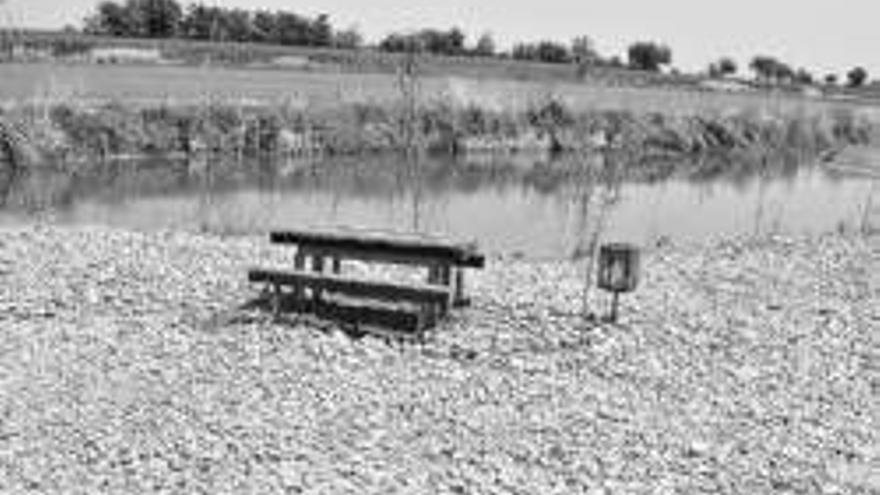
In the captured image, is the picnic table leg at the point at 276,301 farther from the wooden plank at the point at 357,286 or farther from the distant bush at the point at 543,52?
the distant bush at the point at 543,52

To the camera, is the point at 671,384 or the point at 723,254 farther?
the point at 723,254

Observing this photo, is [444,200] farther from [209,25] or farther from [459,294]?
[209,25]

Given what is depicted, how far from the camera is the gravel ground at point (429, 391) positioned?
390 inches

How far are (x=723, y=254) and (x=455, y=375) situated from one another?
9.37m

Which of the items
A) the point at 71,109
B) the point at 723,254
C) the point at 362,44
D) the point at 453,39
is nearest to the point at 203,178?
the point at 71,109

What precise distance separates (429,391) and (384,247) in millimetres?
3002

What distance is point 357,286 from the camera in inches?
551

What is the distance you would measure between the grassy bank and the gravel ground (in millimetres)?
19022

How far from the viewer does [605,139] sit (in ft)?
176

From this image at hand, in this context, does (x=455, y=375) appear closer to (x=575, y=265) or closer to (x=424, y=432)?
(x=424, y=432)

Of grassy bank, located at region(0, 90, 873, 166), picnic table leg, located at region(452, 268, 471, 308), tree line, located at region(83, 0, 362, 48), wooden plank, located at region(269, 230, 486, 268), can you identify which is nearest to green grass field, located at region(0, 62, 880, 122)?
grassy bank, located at region(0, 90, 873, 166)

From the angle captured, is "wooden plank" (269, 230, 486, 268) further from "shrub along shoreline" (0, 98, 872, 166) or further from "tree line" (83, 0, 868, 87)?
"tree line" (83, 0, 868, 87)

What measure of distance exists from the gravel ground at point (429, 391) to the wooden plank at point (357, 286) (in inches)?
15.6

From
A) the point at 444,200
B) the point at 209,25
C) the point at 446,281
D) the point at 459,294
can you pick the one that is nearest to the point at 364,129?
the point at 444,200
